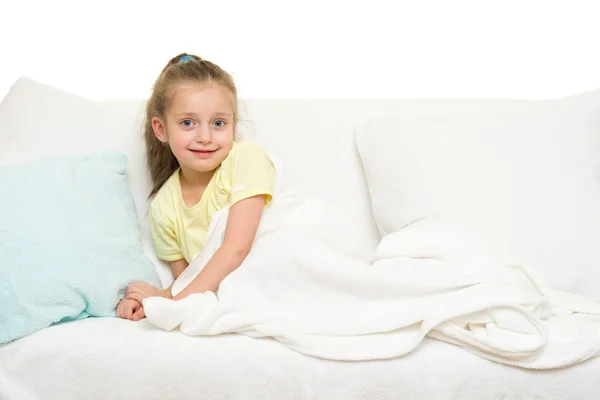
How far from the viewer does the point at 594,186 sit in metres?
1.83

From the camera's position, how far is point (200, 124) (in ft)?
5.92

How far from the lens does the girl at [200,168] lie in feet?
5.74

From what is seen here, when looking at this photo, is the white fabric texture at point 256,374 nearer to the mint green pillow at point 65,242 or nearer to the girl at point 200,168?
the mint green pillow at point 65,242

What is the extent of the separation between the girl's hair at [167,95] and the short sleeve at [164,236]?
10 cm

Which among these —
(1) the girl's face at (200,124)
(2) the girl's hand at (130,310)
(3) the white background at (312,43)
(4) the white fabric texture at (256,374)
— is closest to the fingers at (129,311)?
(2) the girl's hand at (130,310)

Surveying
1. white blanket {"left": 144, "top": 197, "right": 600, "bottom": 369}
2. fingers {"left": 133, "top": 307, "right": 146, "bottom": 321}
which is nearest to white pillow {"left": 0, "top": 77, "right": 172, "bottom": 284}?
fingers {"left": 133, "top": 307, "right": 146, "bottom": 321}

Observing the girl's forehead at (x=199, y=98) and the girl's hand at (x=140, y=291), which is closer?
the girl's hand at (x=140, y=291)

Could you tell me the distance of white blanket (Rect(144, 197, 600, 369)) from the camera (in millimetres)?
1350

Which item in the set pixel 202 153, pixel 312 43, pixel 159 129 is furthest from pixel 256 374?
pixel 312 43

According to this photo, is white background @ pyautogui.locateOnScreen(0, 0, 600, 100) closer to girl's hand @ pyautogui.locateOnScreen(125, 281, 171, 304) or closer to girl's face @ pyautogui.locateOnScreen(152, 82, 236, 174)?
girl's face @ pyautogui.locateOnScreen(152, 82, 236, 174)

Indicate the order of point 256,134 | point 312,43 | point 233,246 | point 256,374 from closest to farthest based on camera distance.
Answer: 1. point 256,374
2. point 233,246
3. point 256,134
4. point 312,43

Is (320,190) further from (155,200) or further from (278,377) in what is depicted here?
(278,377)

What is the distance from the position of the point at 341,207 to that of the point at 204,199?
0.37m

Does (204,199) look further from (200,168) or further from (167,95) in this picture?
(167,95)
